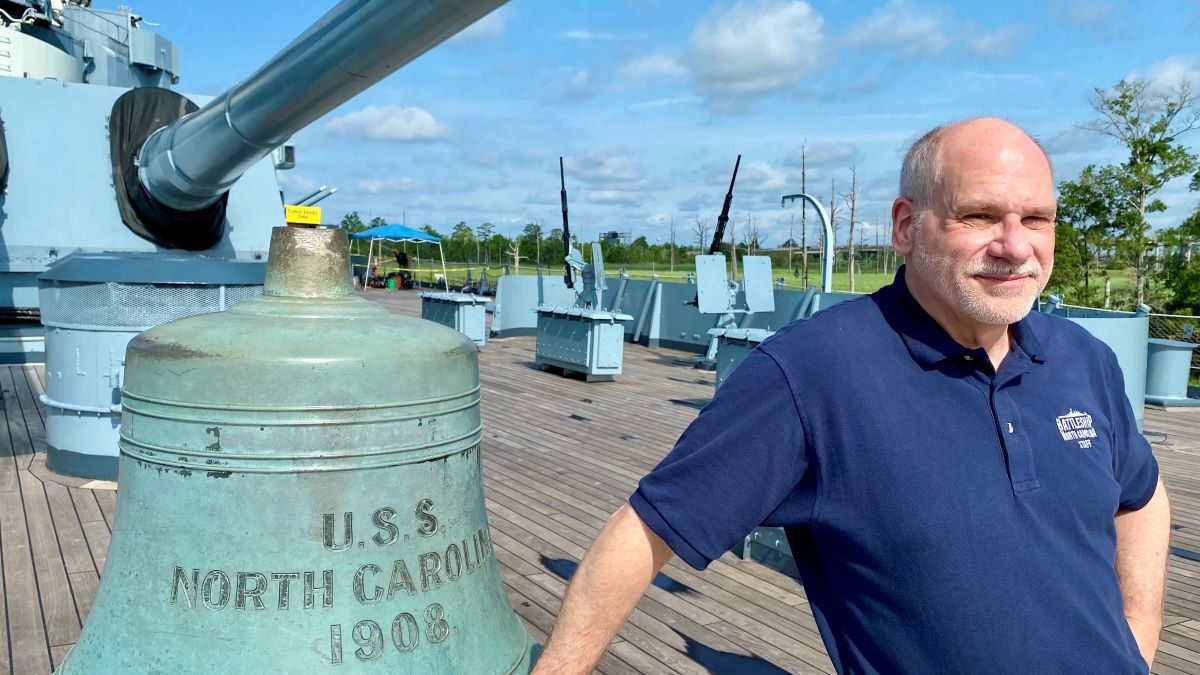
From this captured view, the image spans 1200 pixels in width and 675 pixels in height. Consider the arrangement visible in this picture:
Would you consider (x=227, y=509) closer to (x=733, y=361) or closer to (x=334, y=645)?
(x=334, y=645)

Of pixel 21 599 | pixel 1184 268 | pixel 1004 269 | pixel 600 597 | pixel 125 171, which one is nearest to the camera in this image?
pixel 600 597

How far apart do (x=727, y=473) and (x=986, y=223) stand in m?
0.59

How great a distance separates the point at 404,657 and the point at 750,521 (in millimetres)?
722

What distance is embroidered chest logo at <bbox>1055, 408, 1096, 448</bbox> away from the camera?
1.60 meters

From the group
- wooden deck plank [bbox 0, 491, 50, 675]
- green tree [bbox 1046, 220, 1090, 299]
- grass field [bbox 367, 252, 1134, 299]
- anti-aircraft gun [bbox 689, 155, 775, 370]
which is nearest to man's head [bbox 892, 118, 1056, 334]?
wooden deck plank [bbox 0, 491, 50, 675]

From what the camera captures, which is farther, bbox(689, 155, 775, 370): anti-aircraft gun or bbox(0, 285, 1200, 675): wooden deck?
bbox(689, 155, 775, 370): anti-aircraft gun

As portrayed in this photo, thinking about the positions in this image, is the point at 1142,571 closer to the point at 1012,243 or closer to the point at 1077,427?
the point at 1077,427

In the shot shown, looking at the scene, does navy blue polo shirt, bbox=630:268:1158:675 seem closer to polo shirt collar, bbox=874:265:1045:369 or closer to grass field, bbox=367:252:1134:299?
polo shirt collar, bbox=874:265:1045:369

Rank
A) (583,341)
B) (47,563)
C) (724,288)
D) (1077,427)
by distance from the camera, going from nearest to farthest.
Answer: (1077,427) → (47,563) → (583,341) → (724,288)

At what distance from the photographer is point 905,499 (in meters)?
1.44

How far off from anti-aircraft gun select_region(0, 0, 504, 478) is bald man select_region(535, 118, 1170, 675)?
3.60 ft

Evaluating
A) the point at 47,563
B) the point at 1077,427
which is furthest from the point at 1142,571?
the point at 47,563

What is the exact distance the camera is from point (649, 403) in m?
9.42

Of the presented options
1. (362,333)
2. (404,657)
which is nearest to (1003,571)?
(404,657)
